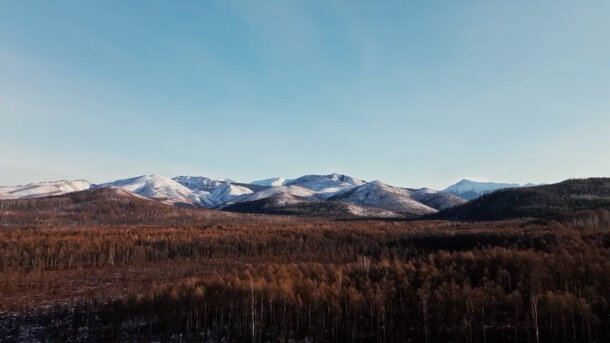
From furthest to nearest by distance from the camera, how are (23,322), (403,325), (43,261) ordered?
(43,261)
(23,322)
(403,325)

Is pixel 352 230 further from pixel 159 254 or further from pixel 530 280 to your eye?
pixel 530 280

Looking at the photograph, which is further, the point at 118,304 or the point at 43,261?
the point at 43,261

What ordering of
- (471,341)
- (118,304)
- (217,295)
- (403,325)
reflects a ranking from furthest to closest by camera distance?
(118,304), (217,295), (403,325), (471,341)

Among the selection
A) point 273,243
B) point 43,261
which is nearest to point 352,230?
point 273,243

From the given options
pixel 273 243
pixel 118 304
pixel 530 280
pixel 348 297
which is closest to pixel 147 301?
pixel 118 304

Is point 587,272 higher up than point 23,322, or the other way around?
point 587,272

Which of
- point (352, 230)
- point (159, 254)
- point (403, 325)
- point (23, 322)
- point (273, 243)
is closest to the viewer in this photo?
point (403, 325)

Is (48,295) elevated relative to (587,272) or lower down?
lower down

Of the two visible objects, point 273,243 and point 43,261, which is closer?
point 43,261

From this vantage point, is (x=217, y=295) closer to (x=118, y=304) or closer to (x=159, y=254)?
(x=118, y=304)
